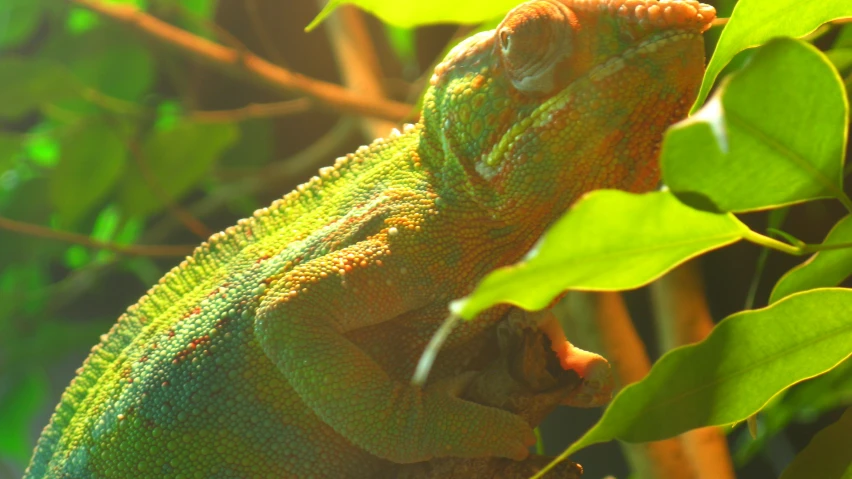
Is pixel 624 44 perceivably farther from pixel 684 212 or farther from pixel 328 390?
pixel 328 390

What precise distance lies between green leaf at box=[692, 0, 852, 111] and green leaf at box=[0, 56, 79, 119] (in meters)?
2.30

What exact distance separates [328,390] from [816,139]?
0.79 meters

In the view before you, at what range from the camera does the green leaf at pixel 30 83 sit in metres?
2.51

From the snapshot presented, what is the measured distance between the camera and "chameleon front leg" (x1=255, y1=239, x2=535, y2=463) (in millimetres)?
1179

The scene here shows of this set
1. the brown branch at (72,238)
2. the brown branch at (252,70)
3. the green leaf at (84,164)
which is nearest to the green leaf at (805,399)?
the brown branch at (252,70)

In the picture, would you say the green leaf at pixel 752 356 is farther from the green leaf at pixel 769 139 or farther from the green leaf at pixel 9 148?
the green leaf at pixel 9 148

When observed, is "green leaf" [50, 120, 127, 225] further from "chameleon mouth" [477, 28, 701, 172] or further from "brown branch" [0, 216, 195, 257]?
"chameleon mouth" [477, 28, 701, 172]

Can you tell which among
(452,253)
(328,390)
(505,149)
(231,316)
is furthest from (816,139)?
(231,316)

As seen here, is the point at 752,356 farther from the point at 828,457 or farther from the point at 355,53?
the point at 355,53

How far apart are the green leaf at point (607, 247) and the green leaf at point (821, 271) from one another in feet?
1.14

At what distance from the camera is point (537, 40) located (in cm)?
108

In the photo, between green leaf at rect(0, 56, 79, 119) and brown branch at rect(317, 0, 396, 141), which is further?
brown branch at rect(317, 0, 396, 141)

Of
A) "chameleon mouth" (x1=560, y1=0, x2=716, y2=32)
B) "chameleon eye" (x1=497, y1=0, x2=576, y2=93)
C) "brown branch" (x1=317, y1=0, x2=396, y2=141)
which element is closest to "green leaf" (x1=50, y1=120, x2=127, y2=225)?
"brown branch" (x1=317, y1=0, x2=396, y2=141)

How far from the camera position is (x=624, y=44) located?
1089 mm
